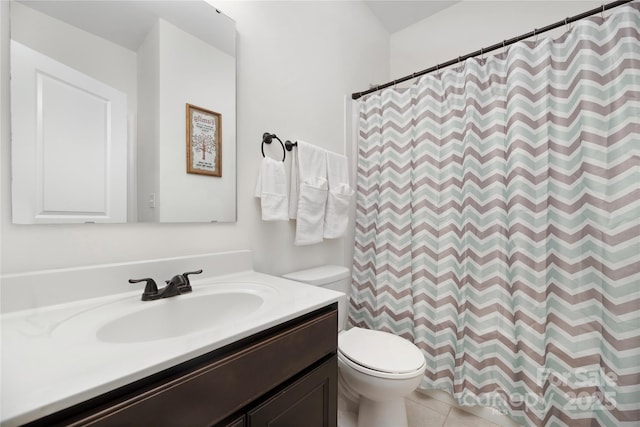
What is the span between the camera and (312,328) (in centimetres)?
83

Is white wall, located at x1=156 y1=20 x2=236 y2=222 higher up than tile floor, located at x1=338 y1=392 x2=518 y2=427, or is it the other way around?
white wall, located at x1=156 y1=20 x2=236 y2=222

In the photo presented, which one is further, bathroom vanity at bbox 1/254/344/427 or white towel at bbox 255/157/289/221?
white towel at bbox 255/157/289/221

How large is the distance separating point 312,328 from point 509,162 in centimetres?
123

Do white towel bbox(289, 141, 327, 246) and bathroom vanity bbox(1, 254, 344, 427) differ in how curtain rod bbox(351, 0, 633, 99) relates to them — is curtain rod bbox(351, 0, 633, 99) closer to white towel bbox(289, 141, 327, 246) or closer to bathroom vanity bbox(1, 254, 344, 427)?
white towel bbox(289, 141, 327, 246)

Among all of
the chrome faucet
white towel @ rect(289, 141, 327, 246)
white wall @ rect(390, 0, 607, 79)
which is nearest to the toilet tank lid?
white towel @ rect(289, 141, 327, 246)

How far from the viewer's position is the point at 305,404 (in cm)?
81

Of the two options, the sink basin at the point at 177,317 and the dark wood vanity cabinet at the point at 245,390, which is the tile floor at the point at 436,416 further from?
the sink basin at the point at 177,317

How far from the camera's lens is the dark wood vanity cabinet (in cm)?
47

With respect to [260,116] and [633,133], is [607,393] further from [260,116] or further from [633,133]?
[260,116]

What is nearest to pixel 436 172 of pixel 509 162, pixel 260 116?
pixel 509 162

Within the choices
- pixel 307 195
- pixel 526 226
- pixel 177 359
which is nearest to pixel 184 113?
pixel 307 195

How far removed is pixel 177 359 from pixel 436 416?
1.52m

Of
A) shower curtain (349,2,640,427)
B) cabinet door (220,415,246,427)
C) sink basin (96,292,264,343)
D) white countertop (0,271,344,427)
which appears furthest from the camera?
shower curtain (349,2,640,427)

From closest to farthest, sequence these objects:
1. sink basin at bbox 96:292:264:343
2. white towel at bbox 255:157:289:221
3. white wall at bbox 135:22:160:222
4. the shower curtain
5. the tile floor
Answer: sink basin at bbox 96:292:264:343 → white wall at bbox 135:22:160:222 → the shower curtain → white towel at bbox 255:157:289:221 → the tile floor
